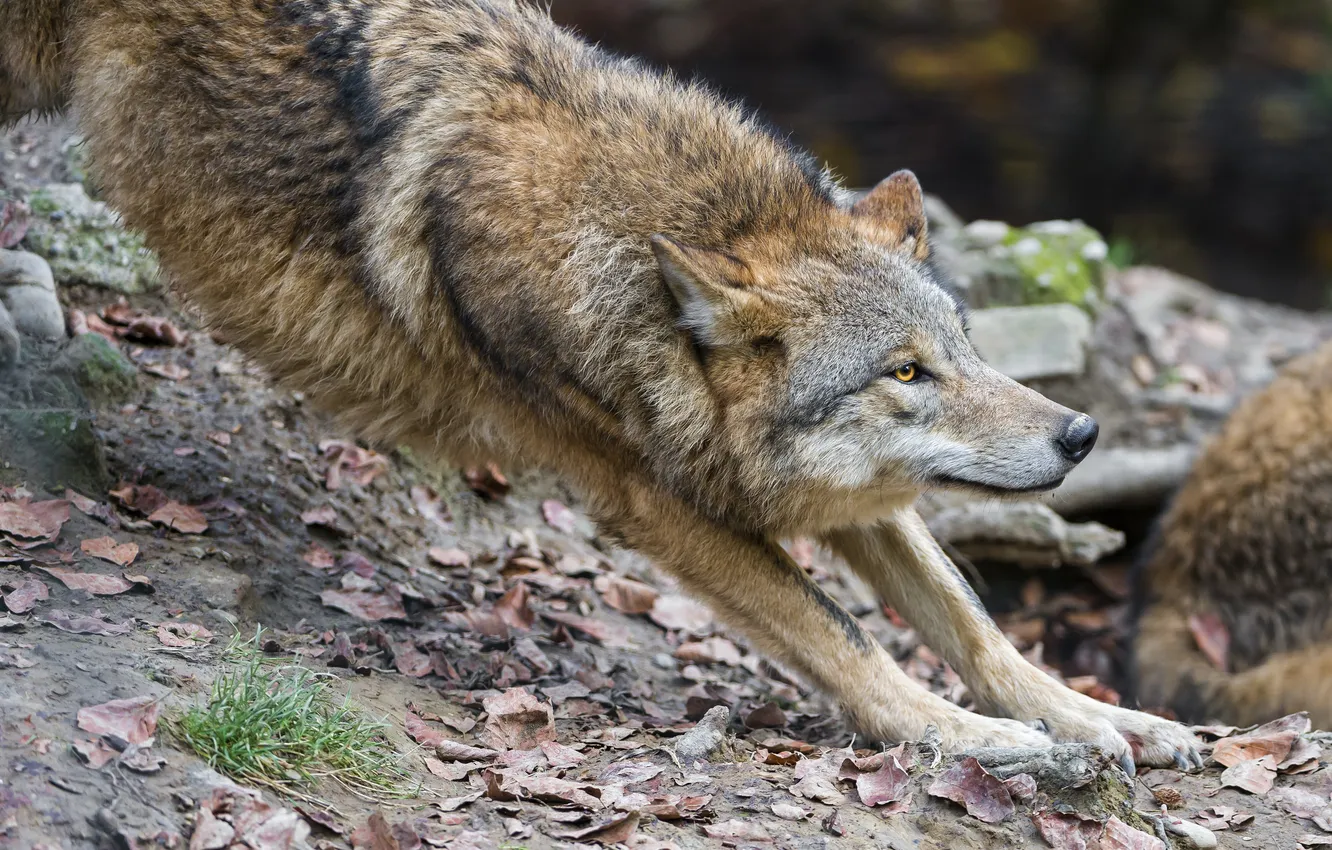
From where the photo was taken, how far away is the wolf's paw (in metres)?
4.61

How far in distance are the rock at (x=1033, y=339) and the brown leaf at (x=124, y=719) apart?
19.0ft

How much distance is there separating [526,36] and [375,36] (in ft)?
2.07

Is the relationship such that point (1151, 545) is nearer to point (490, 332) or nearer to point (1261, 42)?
point (490, 332)

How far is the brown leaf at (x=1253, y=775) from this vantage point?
4.41 m

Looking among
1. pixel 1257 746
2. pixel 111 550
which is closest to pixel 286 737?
pixel 111 550

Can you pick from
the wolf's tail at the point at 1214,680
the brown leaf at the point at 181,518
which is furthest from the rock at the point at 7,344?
the wolf's tail at the point at 1214,680

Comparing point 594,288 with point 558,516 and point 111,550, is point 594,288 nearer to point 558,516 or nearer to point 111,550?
point 111,550

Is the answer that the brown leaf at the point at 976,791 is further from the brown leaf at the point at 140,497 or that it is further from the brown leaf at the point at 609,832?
the brown leaf at the point at 140,497

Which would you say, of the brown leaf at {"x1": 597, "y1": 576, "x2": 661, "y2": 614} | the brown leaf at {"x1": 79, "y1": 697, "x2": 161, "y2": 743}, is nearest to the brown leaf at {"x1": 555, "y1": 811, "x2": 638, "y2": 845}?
the brown leaf at {"x1": 79, "y1": 697, "x2": 161, "y2": 743}

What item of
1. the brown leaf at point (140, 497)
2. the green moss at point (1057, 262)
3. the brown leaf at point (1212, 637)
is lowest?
the brown leaf at point (1212, 637)

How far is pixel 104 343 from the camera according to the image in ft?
19.1

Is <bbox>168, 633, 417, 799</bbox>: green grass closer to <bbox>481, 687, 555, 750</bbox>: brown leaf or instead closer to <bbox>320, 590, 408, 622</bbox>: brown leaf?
<bbox>481, 687, 555, 750</bbox>: brown leaf

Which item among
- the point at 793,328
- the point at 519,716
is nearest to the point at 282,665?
the point at 519,716

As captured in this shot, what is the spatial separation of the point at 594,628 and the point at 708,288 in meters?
2.20
